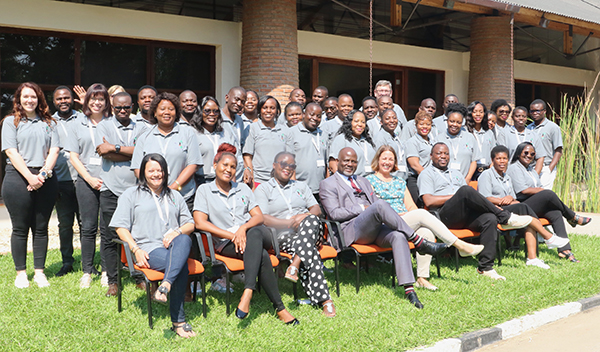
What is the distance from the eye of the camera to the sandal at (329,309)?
4375mm

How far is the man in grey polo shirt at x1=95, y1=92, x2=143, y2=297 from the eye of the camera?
4.80 metres

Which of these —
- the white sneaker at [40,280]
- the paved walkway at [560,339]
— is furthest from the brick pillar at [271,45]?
the paved walkway at [560,339]

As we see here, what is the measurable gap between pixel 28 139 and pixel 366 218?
3.24 meters

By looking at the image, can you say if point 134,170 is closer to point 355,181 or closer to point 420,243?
point 355,181

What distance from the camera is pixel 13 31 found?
396 inches

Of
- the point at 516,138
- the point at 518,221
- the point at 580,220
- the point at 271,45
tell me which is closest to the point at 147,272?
the point at 518,221

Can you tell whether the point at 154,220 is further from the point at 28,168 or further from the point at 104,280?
the point at 28,168

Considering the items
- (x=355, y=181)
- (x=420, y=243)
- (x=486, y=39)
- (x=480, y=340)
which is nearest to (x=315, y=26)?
(x=486, y=39)

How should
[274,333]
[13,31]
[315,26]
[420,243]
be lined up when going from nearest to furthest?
[274,333], [420,243], [13,31], [315,26]

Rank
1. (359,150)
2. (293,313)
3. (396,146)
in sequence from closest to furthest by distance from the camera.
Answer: (293,313) < (359,150) < (396,146)

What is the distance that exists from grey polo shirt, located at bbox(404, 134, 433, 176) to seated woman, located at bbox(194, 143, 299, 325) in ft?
8.35

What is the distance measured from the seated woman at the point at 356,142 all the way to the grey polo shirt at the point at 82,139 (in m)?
2.50

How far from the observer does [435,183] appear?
603 centimetres

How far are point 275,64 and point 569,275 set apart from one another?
22.4ft
